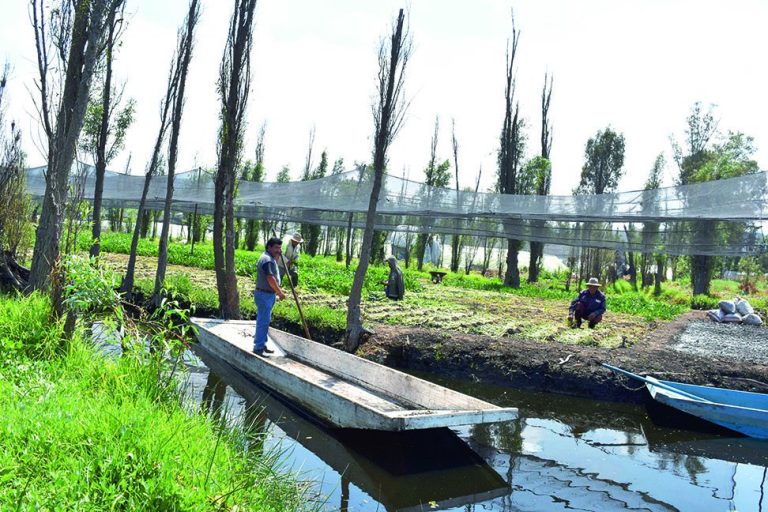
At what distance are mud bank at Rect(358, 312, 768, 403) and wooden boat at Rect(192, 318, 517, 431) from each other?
1.33 meters

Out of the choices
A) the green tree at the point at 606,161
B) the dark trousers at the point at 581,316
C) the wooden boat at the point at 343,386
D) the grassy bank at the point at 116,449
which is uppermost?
the green tree at the point at 606,161

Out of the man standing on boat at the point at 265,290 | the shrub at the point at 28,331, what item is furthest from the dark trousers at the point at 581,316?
the shrub at the point at 28,331

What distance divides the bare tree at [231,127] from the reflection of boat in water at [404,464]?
4497 millimetres

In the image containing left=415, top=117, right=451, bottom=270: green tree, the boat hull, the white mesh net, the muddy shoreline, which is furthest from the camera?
left=415, top=117, right=451, bottom=270: green tree

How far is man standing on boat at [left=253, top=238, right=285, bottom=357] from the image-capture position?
25.9 ft

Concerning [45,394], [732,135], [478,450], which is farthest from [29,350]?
[732,135]

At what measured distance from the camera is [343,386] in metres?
7.20

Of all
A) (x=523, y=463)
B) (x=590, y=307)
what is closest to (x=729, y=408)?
(x=523, y=463)

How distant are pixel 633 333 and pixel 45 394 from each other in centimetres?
1066

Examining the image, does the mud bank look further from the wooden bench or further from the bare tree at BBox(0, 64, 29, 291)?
the wooden bench

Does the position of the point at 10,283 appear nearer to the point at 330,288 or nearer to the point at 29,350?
the point at 29,350

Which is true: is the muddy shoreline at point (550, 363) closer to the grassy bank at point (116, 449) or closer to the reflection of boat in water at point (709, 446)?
the reflection of boat in water at point (709, 446)

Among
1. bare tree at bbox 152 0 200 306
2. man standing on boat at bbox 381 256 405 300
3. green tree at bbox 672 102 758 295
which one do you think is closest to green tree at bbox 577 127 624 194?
green tree at bbox 672 102 758 295

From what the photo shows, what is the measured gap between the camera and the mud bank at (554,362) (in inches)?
328
